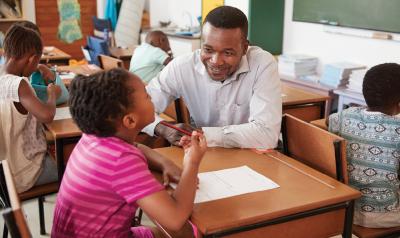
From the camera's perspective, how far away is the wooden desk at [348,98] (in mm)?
3882

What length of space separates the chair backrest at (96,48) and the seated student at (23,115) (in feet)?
7.79

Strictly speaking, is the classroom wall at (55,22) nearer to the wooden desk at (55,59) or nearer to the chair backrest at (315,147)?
the wooden desk at (55,59)

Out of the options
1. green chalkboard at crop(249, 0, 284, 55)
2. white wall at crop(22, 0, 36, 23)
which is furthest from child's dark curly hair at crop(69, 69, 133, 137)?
white wall at crop(22, 0, 36, 23)

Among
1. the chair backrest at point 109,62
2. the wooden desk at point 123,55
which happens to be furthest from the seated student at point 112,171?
the wooden desk at point 123,55

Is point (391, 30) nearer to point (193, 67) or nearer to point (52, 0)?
point (193, 67)

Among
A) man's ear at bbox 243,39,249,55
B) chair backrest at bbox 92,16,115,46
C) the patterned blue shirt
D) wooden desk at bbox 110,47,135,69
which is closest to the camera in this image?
the patterned blue shirt

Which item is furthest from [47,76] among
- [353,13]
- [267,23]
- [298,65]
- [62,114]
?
[267,23]

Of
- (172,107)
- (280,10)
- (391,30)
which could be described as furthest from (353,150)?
(280,10)

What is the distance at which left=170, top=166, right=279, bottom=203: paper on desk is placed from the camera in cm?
137

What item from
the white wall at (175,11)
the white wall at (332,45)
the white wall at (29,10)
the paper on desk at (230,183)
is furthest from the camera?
the white wall at (29,10)

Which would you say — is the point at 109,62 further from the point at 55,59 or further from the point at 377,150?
the point at 377,150

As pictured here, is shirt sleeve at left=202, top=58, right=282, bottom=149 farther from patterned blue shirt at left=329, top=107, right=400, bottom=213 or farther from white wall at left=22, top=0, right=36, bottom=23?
white wall at left=22, top=0, right=36, bottom=23

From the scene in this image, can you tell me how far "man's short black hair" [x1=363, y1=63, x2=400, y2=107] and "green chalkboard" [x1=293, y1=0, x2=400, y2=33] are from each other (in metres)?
2.23

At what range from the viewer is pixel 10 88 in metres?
2.09
